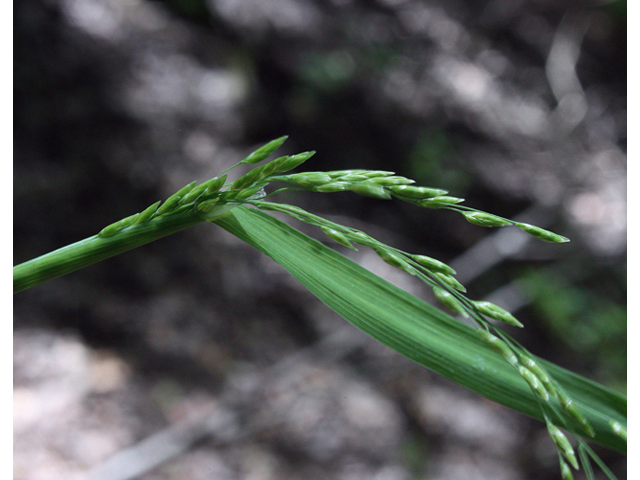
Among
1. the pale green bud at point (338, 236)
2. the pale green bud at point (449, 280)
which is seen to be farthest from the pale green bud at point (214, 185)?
Result: the pale green bud at point (449, 280)

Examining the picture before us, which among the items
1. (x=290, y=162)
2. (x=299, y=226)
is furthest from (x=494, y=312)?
(x=299, y=226)

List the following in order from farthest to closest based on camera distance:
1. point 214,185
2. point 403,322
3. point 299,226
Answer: point 299,226
point 403,322
point 214,185

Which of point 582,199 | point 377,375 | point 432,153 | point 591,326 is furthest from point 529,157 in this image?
point 377,375

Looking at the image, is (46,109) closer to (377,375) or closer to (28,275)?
(28,275)

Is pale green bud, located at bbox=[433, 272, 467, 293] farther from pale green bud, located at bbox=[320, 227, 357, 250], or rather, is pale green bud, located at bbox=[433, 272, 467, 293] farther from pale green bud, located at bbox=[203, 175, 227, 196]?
pale green bud, located at bbox=[203, 175, 227, 196]

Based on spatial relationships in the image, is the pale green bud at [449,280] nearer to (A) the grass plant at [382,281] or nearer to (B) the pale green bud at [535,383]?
(A) the grass plant at [382,281]

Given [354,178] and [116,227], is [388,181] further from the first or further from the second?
[116,227]
